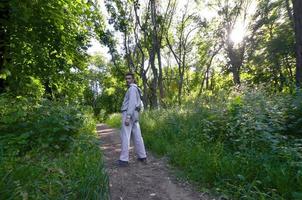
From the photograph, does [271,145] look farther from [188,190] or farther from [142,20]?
[142,20]

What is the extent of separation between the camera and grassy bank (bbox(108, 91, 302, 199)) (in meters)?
4.05

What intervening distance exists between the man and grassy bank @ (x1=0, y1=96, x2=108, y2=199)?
710mm

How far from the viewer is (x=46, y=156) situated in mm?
5000

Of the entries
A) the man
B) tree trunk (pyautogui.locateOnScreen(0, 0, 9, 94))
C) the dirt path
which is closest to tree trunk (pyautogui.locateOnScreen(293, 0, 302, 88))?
the man

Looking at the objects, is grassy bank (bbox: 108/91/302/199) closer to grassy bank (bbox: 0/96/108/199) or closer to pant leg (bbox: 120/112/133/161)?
pant leg (bbox: 120/112/133/161)

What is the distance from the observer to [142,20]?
24.0 meters

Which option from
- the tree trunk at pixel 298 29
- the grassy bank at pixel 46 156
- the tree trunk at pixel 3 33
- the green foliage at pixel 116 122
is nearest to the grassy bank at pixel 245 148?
the grassy bank at pixel 46 156

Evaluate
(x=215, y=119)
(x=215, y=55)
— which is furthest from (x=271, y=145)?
(x=215, y=55)

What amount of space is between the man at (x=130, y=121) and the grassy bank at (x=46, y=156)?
71 cm

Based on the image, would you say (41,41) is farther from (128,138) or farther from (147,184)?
(147,184)

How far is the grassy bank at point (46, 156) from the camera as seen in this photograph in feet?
10.8

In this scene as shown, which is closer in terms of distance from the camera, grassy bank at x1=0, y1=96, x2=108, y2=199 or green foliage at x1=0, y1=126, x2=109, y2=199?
green foliage at x1=0, y1=126, x2=109, y2=199

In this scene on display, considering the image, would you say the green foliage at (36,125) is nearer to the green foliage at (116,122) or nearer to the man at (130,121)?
the man at (130,121)

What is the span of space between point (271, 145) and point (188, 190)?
Answer: 161 cm
